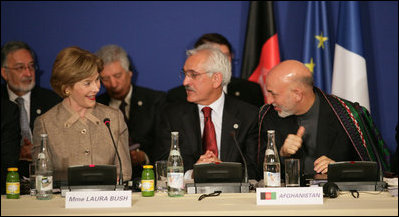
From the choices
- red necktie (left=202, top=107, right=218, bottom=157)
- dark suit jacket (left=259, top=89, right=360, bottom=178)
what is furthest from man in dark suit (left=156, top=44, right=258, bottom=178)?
dark suit jacket (left=259, top=89, right=360, bottom=178)

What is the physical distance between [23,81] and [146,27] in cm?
117

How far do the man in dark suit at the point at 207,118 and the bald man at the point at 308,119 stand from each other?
0.37 feet

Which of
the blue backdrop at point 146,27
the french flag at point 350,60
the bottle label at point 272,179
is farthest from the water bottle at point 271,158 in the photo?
the blue backdrop at point 146,27

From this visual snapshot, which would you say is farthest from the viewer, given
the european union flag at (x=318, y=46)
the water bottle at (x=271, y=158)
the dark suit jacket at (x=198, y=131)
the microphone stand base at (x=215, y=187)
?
the european union flag at (x=318, y=46)

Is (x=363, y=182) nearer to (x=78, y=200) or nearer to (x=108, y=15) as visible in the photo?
(x=78, y=200)

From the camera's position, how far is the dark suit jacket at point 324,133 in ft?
11.3

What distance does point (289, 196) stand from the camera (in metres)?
2.09

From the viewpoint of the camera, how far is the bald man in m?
3.45

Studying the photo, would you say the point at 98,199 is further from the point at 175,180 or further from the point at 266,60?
the point at 266,60

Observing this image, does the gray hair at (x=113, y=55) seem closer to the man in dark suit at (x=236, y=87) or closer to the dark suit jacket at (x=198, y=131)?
the man in dark suit at (x=236, y=87)

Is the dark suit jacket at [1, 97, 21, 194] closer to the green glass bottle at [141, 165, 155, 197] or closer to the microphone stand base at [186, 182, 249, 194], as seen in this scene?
the green glass bottle at [141, 165, 155, 197]

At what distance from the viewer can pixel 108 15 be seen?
480 cm

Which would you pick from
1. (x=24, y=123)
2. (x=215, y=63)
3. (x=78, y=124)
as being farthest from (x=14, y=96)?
(x=215, y=63)

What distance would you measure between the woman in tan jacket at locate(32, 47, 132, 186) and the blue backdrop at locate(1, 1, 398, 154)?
4.75 feet
